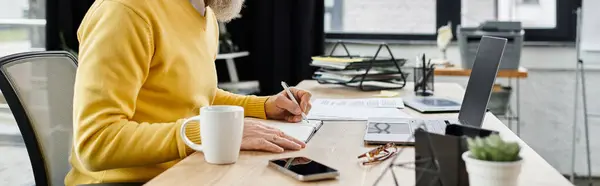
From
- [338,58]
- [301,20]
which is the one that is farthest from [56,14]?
[338,58]

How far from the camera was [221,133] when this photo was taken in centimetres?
114

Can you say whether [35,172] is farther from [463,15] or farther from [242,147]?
[463,15]

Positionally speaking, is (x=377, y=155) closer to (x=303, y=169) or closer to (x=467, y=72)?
(x=303, y=169)

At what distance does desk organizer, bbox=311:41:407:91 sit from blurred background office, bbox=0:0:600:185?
44.2 inches

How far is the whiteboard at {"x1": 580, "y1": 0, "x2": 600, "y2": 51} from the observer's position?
3.51m

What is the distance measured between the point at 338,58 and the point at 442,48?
101 cm

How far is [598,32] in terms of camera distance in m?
3.51

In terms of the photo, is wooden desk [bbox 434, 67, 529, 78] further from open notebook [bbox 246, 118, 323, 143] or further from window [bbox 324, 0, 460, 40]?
open notebook [bbox 246, 118, 323, 143]

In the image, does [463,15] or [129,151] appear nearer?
[129,151]

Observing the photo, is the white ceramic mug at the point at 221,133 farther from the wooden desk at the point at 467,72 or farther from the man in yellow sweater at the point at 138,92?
the wooden desk at the point at 467,72

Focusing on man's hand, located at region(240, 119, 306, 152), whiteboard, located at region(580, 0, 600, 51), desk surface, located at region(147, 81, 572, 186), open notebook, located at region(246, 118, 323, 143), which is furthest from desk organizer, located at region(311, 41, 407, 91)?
whiteboard, located at region(580, 0, 600, 51)

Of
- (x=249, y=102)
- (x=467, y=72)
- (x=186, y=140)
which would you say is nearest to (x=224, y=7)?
(x=249, y=102)

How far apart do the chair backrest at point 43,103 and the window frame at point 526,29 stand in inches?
92.6

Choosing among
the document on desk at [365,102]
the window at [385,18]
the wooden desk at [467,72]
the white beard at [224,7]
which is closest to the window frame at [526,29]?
the window at [385,18]
